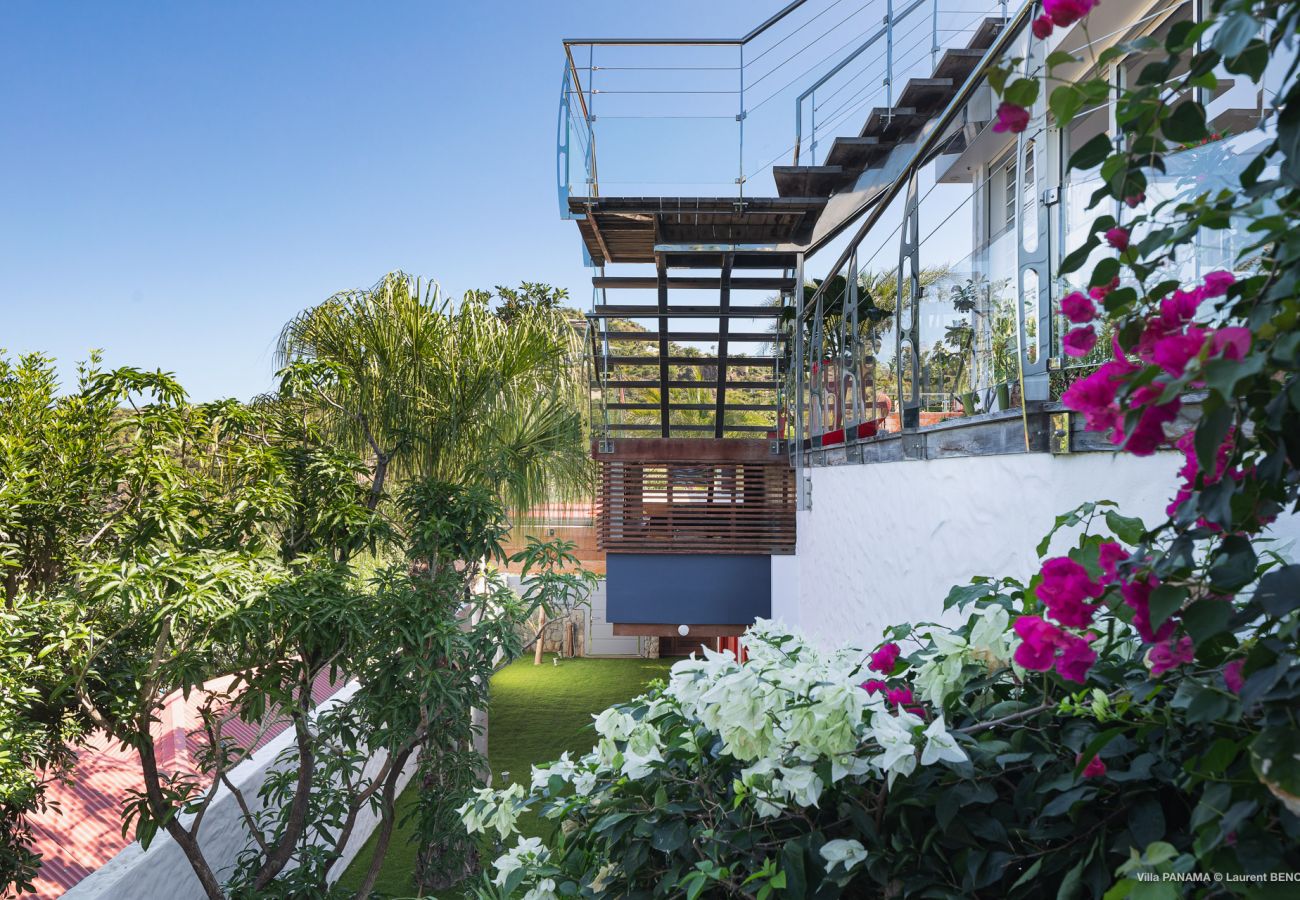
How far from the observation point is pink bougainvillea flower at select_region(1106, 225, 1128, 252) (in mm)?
943

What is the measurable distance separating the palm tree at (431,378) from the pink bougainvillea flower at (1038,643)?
4845 millimetres

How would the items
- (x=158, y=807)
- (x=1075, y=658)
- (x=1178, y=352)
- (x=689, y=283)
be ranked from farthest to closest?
(x=689, y=283), (x=158, y=807), (x=1075, y=658), (x=1178, y=352)

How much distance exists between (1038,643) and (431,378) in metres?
5.42

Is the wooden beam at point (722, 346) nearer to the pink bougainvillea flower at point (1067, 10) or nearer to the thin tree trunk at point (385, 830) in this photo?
the thin tree trunk at point (385, 830)

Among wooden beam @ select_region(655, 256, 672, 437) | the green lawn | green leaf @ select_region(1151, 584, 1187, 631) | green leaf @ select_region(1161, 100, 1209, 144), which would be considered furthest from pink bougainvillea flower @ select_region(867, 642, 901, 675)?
wooden beam @ select_region(655, 256, 672, 437)

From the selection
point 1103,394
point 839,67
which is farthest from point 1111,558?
point 839,67

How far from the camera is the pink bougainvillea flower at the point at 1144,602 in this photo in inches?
32.9

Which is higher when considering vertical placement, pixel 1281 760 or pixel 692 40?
pixel 692 40

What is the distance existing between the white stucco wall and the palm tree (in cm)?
233

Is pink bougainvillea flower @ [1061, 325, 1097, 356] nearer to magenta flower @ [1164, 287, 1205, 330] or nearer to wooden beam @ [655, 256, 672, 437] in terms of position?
magenta flower @ [1164, 287, 1205, 330]

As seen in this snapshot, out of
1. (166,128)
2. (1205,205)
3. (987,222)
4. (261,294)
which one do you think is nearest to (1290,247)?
(1205,205)

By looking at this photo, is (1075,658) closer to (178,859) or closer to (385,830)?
(385,830)

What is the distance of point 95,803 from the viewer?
6.14 m

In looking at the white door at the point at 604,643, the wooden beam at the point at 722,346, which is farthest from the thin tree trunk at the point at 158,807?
the white door at the point at 604,643
